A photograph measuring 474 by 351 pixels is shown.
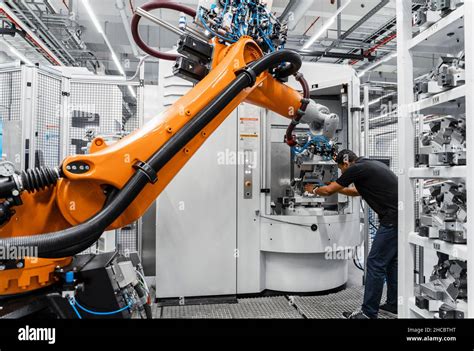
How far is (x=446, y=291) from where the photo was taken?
5.21 ft

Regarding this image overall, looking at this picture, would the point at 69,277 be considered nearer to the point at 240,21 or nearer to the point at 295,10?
the point at 240,21

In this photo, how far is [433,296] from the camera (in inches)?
63.0

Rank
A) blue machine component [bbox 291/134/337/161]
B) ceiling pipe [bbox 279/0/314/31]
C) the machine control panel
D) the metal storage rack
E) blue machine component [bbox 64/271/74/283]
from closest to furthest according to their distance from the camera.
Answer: blue machine component [bbox 64/271/74/283]
the metal storage rack
blue machine component [bbox 291/134/337/161]
the machine control panel
ceiling pipe [bbox 279/0/314/31]

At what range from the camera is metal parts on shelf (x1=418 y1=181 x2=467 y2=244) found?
1.50 metres

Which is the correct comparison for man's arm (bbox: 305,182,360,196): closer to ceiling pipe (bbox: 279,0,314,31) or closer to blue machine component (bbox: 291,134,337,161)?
blue machine component (bbox: 291,134,337,161)

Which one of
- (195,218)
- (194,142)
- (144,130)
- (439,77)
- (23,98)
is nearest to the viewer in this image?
(439,77)

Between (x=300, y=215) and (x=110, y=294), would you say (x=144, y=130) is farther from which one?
(x=300, y=215)

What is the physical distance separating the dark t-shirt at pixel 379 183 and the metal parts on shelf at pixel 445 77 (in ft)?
4.62

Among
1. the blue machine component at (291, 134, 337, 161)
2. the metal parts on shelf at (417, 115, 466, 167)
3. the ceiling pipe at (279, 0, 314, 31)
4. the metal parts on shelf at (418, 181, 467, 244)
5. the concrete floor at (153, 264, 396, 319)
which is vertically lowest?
the concrete floor at (153, 264, 396, 319)

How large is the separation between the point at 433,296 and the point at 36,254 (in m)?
2.05

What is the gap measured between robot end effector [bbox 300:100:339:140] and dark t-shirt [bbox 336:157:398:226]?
28.3 inches

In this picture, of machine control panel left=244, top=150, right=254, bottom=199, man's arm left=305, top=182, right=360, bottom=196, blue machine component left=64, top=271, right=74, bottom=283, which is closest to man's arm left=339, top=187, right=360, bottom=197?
man's arm left=305, top=182, right=360, bottom=196

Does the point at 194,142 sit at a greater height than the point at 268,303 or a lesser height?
greater

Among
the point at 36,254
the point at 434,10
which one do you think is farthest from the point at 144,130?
the point at 434,10
